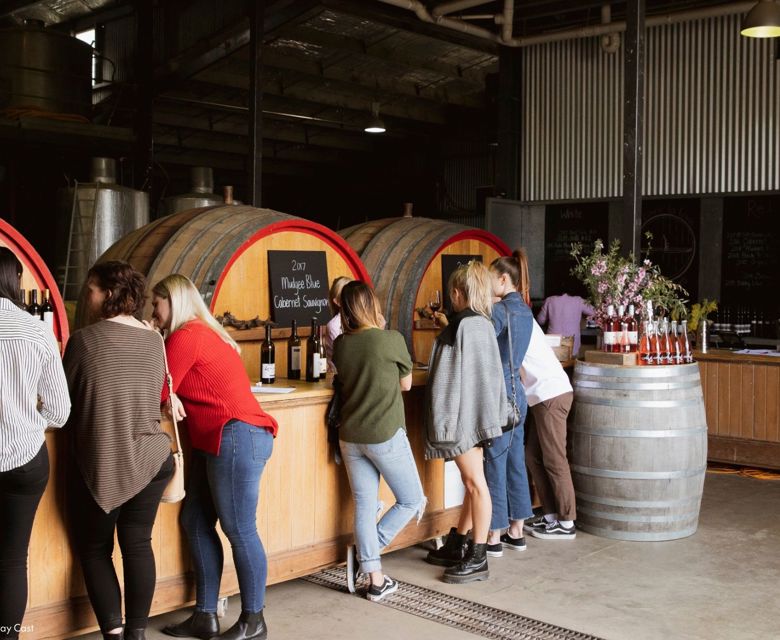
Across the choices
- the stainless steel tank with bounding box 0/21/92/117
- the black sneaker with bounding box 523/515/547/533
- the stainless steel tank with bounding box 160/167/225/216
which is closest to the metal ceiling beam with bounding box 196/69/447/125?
the stainless steel tank with bounding box 160/167/225/216

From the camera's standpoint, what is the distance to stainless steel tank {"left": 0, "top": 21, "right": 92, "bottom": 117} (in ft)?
34.0

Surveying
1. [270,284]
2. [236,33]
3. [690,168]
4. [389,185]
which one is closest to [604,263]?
[270,284]

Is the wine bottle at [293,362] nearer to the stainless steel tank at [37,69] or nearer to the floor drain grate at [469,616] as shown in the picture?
the floor drain grate at [469,616]

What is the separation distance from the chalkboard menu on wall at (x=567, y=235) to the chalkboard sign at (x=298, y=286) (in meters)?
5.07

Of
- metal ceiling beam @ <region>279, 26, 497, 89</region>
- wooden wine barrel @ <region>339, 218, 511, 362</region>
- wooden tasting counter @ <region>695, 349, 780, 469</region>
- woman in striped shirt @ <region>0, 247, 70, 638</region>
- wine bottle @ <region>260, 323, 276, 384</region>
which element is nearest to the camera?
woman in striped shirt @ <region>0, 247, 70, 638</region>

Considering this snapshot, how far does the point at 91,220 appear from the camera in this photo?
9016 millimetres

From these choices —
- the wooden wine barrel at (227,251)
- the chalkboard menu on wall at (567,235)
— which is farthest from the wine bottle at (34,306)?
the chalkboard menu on wall at (567,235)

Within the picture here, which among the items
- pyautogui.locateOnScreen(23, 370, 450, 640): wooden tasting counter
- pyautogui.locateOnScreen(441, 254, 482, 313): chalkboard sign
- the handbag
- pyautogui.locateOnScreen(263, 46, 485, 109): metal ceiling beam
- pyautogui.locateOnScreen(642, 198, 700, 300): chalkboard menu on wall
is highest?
pyautogui.locateOnScreen(263, 46, 485, 109): metal ceiling beam

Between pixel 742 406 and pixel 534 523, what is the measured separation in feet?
9.04

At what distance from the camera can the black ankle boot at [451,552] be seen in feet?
15.4

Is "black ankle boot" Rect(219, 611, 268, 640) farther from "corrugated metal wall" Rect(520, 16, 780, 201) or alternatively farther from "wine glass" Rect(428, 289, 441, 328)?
"corrugated metal wall" Rect(520, 16, 780, 201)

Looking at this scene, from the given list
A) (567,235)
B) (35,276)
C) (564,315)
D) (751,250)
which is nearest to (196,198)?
(567,235)

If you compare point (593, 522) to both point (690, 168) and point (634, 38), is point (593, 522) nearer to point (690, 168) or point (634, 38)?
point (634, 38)

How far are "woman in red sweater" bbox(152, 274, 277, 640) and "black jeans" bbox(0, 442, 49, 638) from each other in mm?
590
